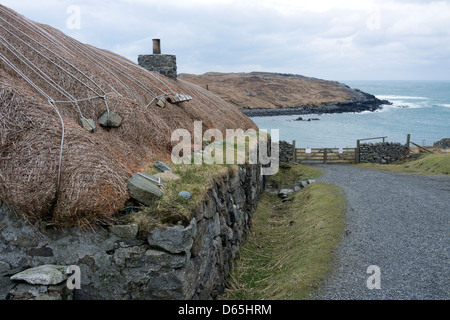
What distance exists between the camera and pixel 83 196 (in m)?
5.74

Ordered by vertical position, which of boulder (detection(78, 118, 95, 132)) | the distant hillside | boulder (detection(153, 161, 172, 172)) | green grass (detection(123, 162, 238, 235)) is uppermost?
the distant hillside

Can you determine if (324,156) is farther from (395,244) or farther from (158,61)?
(395,244)

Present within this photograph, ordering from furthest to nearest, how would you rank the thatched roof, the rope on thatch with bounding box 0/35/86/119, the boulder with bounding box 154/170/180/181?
the rope on thatch with bounding box 0/35/86/119 < the boulder with bounding box 154/170/180/181 < the thatched roof

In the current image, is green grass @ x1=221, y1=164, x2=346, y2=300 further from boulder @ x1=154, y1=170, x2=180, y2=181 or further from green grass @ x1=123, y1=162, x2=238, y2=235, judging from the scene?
boulder @ x1=154, y1=170, x2=180, y2=181

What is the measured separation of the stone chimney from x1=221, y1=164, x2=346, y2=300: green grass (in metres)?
7.48

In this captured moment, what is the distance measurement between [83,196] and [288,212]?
10.2 meters

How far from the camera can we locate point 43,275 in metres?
5.28

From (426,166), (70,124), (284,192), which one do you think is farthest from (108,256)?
(426,166)

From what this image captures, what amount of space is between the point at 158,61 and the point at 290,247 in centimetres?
1024

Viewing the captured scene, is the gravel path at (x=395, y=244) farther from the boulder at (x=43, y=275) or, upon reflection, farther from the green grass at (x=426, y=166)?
the boulder at (x=43, y=275)

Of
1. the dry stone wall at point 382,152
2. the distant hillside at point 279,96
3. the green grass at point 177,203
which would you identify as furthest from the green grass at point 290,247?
the distant hillside at point 279,96

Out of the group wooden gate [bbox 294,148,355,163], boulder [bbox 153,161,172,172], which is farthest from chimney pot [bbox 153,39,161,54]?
wooden gate [bbox 294,148,355,163]

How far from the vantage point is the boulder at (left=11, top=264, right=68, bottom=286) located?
5270 millimetres

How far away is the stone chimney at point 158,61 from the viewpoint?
15.6 metres
